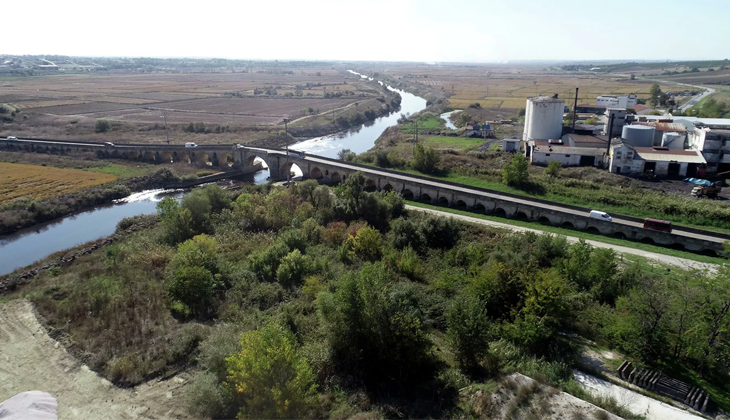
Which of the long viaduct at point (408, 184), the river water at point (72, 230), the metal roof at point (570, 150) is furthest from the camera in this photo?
the metal roof at point (570, 150)

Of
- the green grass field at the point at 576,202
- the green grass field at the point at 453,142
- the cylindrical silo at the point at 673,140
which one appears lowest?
Answer: the green grass field at the point at 576,202

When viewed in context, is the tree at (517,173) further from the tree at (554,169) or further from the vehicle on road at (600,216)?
the vehicle on road at (600,216)

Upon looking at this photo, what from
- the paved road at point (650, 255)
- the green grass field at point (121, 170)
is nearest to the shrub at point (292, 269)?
the paved road at point (650, 255)

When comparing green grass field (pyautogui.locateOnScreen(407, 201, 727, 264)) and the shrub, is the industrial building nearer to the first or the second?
green grass field (pyautogui.locateOnScreen(407, 201, 727, 264))

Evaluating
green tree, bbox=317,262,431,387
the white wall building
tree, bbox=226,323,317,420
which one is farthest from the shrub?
the white wall building

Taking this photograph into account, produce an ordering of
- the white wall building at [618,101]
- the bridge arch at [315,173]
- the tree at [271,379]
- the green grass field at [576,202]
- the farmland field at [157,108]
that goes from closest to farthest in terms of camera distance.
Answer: the tree at [271,379], the green grass field at [576,202], the bridge arch at [315,173], the farmland field at [157,108], the white wall building at [618,101]

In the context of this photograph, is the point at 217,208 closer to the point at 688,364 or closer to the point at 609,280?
the point at 609,280

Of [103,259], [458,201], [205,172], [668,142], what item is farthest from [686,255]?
[205,172]
